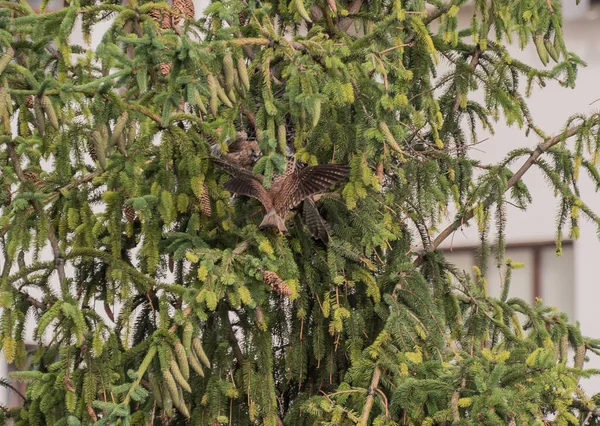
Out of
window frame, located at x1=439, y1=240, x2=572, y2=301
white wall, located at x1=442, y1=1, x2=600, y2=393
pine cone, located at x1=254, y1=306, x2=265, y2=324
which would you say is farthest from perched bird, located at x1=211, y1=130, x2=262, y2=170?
window frame, located at x1=439, y1=240, x2=572, y2=301

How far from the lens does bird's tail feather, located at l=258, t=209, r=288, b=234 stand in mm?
4410

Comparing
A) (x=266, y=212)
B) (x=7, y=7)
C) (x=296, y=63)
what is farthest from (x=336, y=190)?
(x=7, y=7)

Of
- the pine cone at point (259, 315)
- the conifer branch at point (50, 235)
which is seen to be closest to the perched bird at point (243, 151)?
the pine cone at point (259, 315)

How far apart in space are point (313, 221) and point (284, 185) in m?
0.30

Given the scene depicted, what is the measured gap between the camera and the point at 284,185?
14.8 ft

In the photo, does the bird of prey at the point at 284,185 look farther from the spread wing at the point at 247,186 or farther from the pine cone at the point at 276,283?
Result: the pine cone at the point at 276,283

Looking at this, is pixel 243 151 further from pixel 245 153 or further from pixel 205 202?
pixel 205 202

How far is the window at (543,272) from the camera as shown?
11.4 meters

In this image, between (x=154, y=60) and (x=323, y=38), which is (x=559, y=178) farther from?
(x=154, y=60)

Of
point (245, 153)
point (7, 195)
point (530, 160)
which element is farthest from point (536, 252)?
point (7, 195)

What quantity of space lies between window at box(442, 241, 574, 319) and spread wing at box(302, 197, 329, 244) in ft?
21.8

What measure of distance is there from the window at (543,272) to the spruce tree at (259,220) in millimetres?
6218

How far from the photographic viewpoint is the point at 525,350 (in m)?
4.41

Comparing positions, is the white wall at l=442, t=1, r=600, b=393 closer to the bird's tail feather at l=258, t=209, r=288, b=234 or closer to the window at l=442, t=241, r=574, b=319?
the window at l=442, t=241, r=574, b=319
